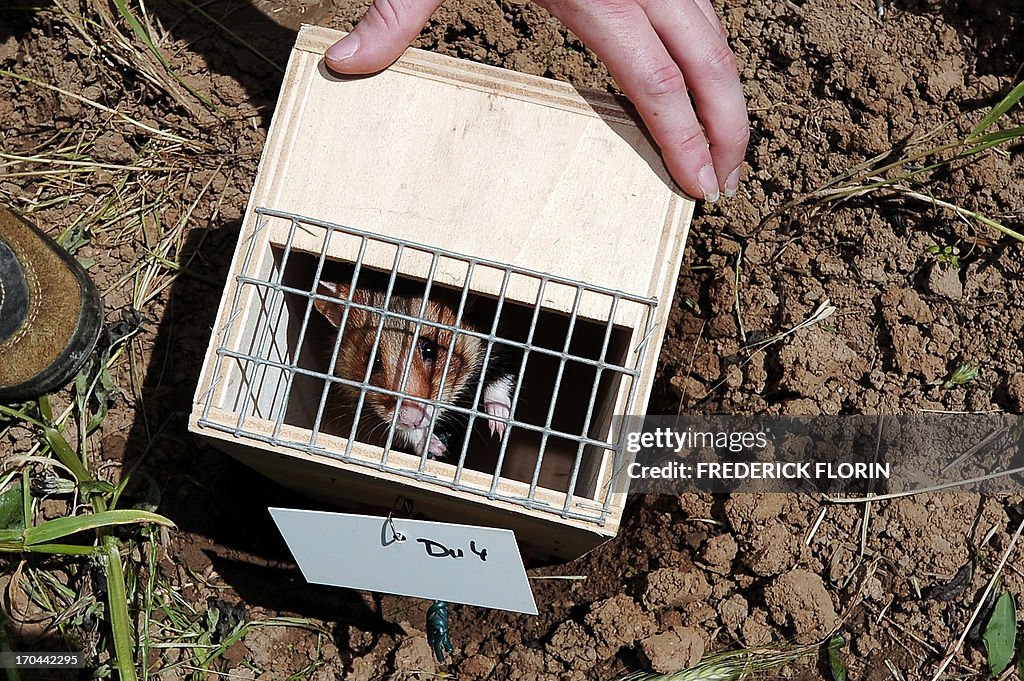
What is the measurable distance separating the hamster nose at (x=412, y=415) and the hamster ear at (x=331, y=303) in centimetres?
36

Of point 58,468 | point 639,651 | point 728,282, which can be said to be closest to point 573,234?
point 728,282

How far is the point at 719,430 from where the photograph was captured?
10.5ft

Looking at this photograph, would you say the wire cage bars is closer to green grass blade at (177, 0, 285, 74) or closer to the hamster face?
the hamster face

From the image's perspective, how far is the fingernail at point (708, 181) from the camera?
2393mm

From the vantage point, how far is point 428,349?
3047mm

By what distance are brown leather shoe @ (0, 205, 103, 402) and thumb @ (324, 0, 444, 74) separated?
1.33 metres

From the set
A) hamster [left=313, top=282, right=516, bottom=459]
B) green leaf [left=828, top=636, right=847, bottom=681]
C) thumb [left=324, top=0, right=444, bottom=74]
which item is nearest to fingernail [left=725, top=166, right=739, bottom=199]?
hamster [left=313, top=282, right=516, bottom=459]

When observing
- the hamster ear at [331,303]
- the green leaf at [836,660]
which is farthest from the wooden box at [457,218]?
the green leaf at [836,660]

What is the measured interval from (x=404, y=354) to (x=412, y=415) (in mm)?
227

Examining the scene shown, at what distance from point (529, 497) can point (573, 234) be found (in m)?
0.72

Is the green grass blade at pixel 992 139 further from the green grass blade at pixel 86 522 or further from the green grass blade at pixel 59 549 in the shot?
the green grass blade at pixel 59 549

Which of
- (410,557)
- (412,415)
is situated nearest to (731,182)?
(412,415)

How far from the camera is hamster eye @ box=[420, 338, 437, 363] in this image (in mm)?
3043

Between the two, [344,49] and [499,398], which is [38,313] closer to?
[344,49]
